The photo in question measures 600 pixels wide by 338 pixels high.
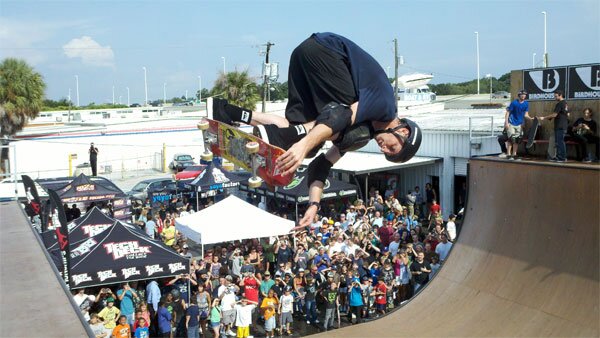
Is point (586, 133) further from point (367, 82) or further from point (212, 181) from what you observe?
point (212, 181)

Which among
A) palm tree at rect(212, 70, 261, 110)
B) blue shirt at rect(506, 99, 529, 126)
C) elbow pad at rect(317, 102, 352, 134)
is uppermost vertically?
palm tree at rect(212, 70, 261, 110)

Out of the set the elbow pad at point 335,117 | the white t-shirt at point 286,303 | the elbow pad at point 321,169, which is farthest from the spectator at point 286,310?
the elbow pad at point 335,117

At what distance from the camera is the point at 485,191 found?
11312 mm

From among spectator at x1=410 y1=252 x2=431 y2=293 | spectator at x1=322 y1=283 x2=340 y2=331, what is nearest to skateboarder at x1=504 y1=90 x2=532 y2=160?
spectator at x1=410 y1=252 x2=431 y2=293

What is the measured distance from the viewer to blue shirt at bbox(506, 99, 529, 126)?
12.2 meters

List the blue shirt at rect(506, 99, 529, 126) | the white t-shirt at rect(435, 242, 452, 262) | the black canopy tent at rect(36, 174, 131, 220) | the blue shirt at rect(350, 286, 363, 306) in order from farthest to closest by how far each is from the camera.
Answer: the black canopy tent at rect(36, 174, 131, 220) < the blue shirt at rect(506, 99, 529, 126) < the white t-shirt at rect(435, 242, 452, 262) < the blue shirt at rect(350, 286, 363, 306)

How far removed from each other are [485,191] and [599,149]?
2522 millimetres

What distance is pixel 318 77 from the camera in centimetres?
506

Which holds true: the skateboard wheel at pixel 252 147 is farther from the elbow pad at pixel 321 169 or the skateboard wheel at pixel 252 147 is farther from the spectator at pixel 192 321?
the spectator at pixel 192 321

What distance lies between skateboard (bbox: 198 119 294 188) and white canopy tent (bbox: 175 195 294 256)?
6554mm

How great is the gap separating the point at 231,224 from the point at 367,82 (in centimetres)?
853

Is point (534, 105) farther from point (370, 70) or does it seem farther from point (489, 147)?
point (370, 70)

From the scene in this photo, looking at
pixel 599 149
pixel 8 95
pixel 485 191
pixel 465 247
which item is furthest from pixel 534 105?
pixel 8 95

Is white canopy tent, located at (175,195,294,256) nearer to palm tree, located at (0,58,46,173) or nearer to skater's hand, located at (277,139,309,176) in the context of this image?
skater's hand, located at (277,139,309,176)
